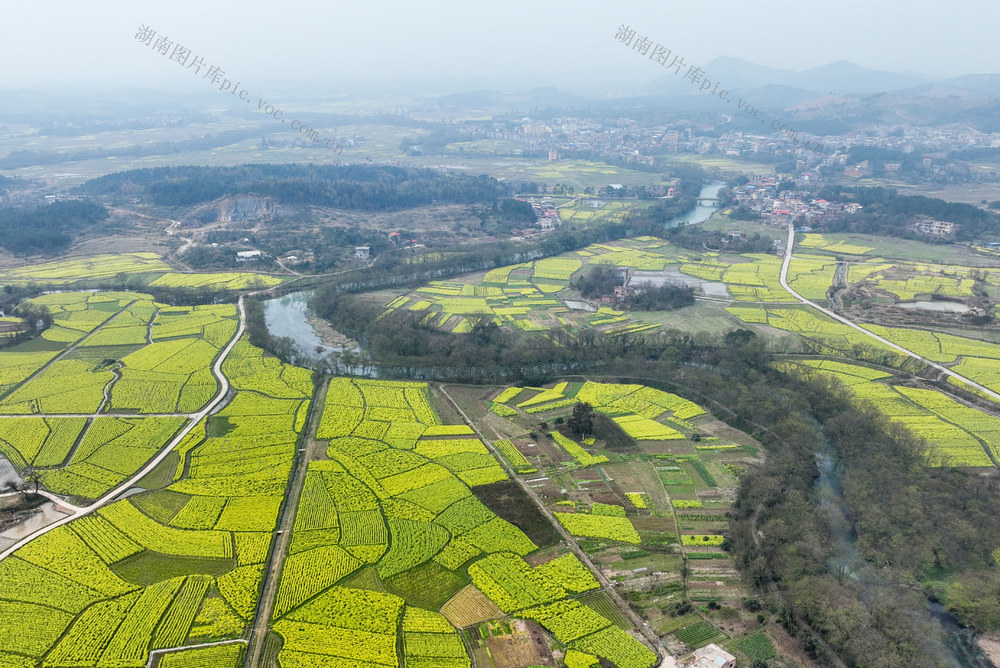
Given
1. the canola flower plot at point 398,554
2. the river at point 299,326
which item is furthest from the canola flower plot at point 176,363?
the canola flower plot at point 398,554

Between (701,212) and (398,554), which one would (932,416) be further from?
(701,212)

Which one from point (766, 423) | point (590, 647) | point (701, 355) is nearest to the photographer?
point (590, 647)

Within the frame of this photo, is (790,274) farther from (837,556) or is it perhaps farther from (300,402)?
(300,402)

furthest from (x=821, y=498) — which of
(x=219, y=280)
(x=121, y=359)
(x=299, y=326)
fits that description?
(x=219, y=280)

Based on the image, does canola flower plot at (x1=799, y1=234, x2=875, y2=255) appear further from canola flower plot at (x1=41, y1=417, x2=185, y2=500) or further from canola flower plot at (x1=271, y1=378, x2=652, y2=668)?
canola flower plot at (x1=41, y1=417, x2=185, y2=500)

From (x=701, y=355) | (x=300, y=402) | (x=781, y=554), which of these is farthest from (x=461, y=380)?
(x=781, y=554)

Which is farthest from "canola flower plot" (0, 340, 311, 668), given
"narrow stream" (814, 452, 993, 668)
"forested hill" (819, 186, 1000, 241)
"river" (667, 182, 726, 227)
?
"forested hill" (819, 186, 1000, 241)
